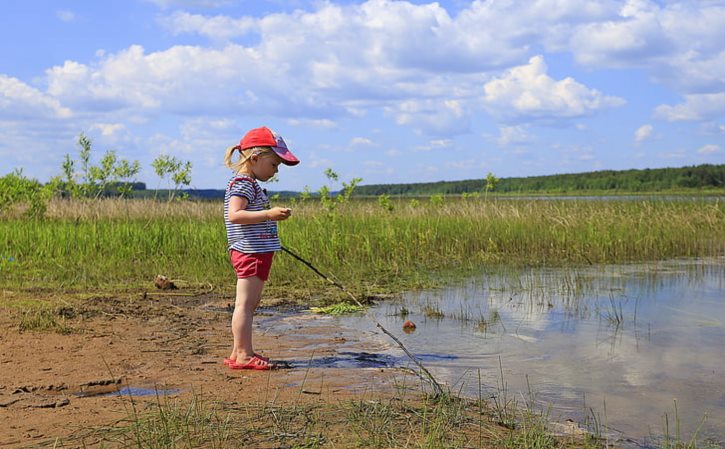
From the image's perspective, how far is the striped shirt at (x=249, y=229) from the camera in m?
5.26

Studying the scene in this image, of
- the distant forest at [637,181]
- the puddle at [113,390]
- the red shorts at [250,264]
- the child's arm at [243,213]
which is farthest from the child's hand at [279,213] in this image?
the distant forest at [637,181]

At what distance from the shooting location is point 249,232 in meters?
5.26

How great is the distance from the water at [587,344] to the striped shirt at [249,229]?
155 centimetres

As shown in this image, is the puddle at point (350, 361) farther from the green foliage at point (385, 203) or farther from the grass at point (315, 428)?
the green foliage at point (385, 203)

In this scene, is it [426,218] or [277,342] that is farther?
[426,218]

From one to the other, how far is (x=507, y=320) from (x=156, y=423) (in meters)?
4.65

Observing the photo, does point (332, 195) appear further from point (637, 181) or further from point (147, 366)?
point (637, 181)

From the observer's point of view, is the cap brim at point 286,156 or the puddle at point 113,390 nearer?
the puddle at point 113,390

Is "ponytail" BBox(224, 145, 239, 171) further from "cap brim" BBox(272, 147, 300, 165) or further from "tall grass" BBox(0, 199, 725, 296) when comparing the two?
"tall grass" BBox(0, 199, 725, 296)

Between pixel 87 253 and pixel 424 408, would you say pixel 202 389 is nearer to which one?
pixel 424 408

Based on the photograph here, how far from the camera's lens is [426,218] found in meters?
15.6

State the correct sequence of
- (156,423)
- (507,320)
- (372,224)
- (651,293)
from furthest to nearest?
1. (372,224)
2. (651,293)
3. (507,320)
4. (156,423)

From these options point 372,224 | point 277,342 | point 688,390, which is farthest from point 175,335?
point 372,224

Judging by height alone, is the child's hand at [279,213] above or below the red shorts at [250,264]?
above
